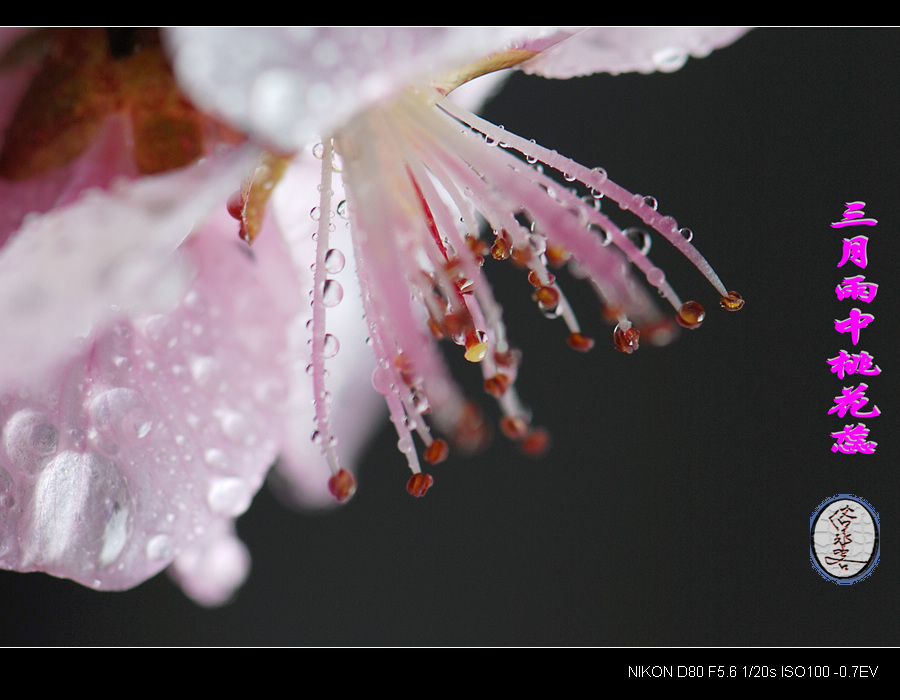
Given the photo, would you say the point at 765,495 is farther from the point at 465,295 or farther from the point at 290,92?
the point at 290,92

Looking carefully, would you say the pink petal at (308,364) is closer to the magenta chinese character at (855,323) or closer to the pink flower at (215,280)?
A: the pink flower at (215,280)

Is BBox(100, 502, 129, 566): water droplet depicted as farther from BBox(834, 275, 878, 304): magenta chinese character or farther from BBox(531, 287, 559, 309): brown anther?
BBox(834, 275, 878, 304): magenta chinese character

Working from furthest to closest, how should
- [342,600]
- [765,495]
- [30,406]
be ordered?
[342,600] → [765,495] → [30,406]

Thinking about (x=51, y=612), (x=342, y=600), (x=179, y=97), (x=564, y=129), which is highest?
(x=179, y=97)

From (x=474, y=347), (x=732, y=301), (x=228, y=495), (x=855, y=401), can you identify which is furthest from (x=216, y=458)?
(x=855, y=401)

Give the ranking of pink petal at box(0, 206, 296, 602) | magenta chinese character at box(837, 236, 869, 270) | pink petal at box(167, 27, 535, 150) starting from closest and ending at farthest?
pink petal at box(167, 27, 535, 150)
pink petal at box(0, 206, 296, 602)
magenta chinese character at box(837, 236, 869, 270)

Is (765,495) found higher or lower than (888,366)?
lower

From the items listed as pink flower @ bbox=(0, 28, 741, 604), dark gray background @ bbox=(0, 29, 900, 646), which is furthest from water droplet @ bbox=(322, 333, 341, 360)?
dark gray background @ bbox=(0, 29, 900, 646)

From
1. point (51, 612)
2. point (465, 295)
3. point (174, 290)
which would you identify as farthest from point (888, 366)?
point (51, 612)
